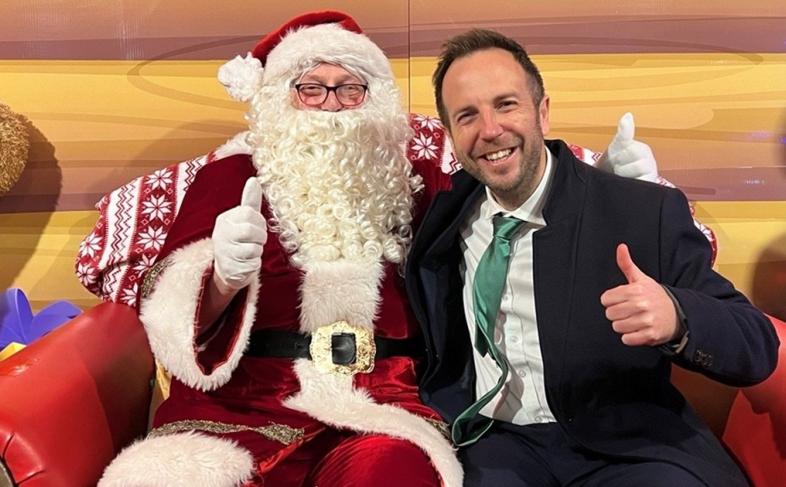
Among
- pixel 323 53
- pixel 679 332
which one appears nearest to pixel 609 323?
pixel 679 332

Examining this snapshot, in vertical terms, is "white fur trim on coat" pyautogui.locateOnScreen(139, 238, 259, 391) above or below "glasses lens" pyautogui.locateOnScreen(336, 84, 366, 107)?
below

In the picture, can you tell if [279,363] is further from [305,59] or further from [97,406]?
[305,59]

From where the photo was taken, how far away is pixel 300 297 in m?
1.63

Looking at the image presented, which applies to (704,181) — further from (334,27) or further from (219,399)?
(219,399)

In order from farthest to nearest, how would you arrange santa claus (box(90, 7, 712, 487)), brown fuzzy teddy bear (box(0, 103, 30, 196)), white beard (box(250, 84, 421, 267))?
brown fuzzy teddy bear (box(0, 103, 30, 196))
white beard (box(250, 84, 421, 267))
santa claus (box(90, 7, 712, 487))

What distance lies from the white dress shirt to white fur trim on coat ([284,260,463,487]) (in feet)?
0.50

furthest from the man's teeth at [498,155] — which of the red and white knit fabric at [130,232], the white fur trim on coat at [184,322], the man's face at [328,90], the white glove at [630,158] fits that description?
the red and white knit fabric at [130,232]

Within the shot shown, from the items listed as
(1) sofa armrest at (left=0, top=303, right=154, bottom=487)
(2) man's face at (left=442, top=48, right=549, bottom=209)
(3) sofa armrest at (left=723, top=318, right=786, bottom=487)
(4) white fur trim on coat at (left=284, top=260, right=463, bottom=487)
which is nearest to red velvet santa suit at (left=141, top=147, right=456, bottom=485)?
(4) white fur trim on coat at (left=284, top=260, right=463, bottom=487)

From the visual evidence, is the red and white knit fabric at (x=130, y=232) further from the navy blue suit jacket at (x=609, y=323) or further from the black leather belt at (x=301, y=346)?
the navy blue suit jacket at (x=609, y=323)

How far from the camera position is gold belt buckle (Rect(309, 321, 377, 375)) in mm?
1601

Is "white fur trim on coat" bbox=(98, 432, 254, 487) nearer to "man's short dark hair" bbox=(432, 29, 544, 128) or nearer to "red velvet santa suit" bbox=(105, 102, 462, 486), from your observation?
"red velvet santa suit" bbox=(105, 102, 462, 486)

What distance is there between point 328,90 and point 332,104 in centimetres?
4

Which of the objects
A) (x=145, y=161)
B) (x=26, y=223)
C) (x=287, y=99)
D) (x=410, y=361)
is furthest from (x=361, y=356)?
(x=26, y=223)

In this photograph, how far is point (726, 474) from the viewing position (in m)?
1.28
